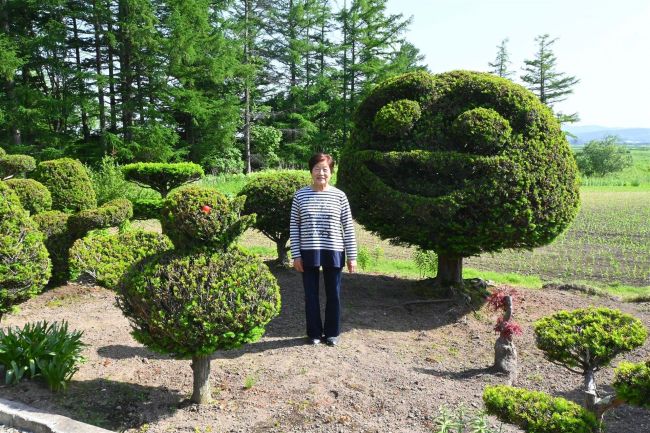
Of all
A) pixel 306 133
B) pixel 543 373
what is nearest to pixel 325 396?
pixel 543 373

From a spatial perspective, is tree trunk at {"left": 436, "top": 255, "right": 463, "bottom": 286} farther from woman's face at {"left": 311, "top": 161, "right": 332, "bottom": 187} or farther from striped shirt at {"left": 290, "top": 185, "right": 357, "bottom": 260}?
woman's face at {"left": 311, "top": 161, "right": 332, "bottom": 187}

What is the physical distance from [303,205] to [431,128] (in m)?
2.30

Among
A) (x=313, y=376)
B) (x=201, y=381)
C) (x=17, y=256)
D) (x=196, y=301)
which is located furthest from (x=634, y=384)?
(x=17, y=256)

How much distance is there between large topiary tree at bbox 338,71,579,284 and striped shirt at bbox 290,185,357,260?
1.32 m

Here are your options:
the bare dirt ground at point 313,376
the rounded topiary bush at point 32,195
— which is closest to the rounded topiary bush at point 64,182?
the rounded topiary bush at point 32,195

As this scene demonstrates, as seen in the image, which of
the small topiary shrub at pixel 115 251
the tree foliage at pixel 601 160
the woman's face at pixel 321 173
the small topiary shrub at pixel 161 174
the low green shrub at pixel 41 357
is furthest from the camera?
the tree foliage at pixel 601 160

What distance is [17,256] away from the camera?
172 inches

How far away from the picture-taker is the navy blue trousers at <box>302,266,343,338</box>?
5.11 metres

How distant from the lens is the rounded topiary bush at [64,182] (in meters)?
8.14

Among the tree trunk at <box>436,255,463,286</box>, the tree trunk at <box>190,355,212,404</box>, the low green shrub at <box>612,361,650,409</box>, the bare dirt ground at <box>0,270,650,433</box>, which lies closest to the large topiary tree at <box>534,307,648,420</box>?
the low green shrub at <box>612,361,650,409</box>

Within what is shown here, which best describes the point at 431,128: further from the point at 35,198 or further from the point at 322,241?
the point at 35,198

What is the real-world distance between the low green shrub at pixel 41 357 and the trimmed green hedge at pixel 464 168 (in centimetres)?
383

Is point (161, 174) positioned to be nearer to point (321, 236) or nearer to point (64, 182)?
point (64, 182)

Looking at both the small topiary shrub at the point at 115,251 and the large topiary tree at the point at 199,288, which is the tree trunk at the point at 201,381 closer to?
the large topiary tree at the point at 199,288
